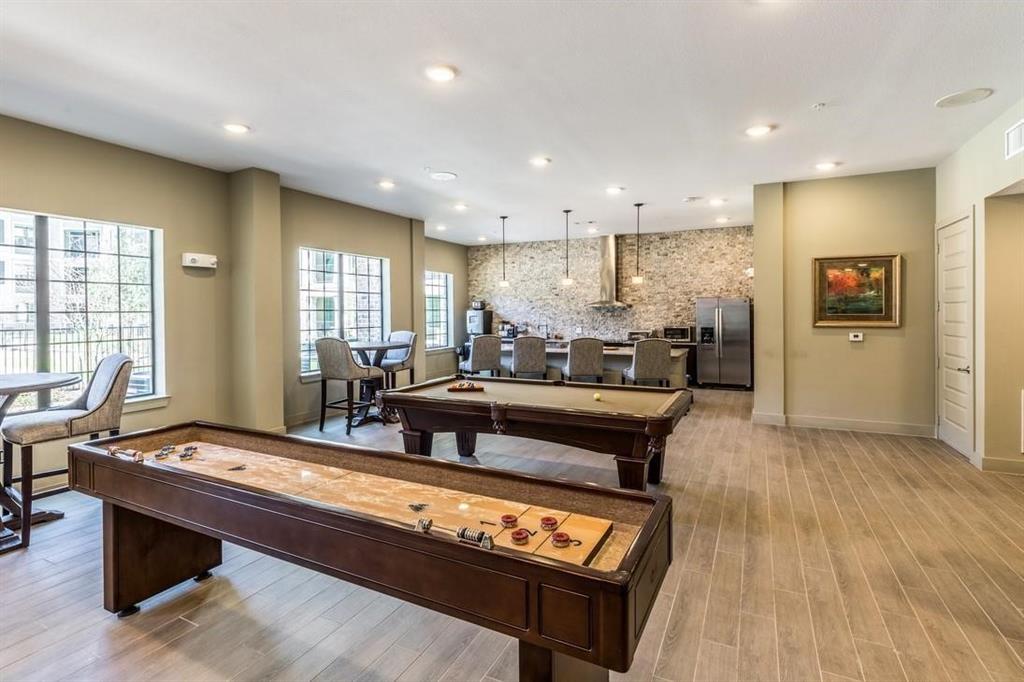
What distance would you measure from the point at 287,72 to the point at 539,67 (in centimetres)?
157

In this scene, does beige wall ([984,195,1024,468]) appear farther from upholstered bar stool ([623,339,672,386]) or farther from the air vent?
upholstered bar stool ([623,339,672,386])

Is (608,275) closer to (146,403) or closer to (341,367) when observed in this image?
(341,367)

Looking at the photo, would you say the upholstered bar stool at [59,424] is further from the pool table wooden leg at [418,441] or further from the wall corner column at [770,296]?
the wall corner column at [770,296]

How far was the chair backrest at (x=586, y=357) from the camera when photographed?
651 centimetres

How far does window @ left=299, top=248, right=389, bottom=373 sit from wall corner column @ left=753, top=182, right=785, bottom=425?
5234 millimetres

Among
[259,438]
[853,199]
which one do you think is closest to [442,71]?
[259,438]

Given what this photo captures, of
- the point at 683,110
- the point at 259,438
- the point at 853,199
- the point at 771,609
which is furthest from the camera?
the point at 853,199

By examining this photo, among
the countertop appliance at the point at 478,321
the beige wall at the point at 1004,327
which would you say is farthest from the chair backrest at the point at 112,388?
the countertop appliance at the point at 478,321

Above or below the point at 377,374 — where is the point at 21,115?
above

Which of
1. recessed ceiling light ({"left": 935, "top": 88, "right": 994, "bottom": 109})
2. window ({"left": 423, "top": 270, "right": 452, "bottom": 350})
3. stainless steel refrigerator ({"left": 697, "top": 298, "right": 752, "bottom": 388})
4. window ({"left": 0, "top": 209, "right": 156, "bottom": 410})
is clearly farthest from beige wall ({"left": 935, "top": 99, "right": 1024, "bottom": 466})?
window ({"left": 423, "top": 270, "right": 452, "bottom": 350})

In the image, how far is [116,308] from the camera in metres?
4.71

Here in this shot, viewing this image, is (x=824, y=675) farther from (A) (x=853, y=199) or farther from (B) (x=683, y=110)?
(A) (x=853, y=199)

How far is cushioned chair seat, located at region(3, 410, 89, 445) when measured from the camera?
3115 mm

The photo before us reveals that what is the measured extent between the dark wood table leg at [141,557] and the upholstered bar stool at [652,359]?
5.14 meters
